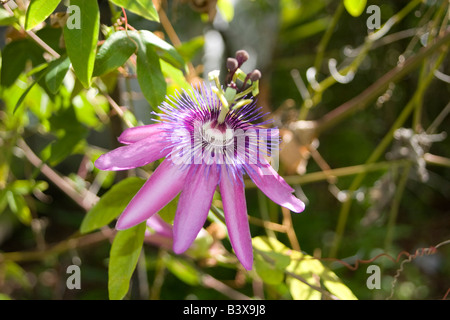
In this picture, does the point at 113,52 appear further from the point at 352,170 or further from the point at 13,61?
the point at 352,170

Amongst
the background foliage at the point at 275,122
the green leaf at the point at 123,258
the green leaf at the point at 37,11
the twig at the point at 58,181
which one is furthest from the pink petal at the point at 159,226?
the green leaf at the point at 37,11

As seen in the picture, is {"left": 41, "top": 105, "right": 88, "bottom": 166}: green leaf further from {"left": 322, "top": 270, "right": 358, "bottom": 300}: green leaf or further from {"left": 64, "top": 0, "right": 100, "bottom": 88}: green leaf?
{"left": 322, "top": 270, "right": 358, "bottom": 300}: green leaf

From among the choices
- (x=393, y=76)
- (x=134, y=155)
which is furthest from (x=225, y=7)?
(x=134, y=155)

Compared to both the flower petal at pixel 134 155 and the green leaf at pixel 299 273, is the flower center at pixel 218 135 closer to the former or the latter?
the flower petal at pixel 134 155

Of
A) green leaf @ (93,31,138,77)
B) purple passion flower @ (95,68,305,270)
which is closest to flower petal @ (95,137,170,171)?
purple passion flower @ (95,68,305,270)
